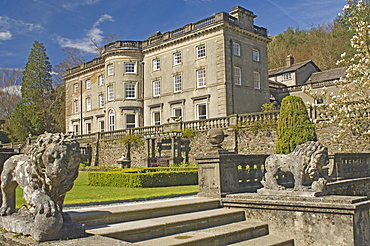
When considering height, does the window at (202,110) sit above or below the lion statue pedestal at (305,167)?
above

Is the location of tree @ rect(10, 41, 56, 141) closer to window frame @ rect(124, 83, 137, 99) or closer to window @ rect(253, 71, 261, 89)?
window frame @ rect(124, 83, 137, 99)

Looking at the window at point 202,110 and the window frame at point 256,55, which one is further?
the window frame at point 256,55

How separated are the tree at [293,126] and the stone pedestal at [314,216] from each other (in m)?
11.3

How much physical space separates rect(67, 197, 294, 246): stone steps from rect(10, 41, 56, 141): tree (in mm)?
49521

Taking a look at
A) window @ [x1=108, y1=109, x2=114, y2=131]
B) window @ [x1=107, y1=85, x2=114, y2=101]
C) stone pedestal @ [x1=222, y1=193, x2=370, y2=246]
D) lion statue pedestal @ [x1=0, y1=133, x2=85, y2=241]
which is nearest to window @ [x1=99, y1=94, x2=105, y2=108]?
window @ [x1=107, y1=85, x2=114, y2=101]

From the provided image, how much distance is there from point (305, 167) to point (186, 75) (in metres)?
28.6

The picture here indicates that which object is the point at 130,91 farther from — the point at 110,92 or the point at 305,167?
the point at 305,167

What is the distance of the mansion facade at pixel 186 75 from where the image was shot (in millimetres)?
33375

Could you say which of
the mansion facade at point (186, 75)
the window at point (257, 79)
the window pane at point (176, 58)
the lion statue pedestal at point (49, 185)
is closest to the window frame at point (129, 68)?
the mansion facade at point (186, 75)

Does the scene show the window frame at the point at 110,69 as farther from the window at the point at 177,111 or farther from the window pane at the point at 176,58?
the window at the point at 177,111

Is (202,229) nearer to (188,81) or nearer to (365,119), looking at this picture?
(365,119)

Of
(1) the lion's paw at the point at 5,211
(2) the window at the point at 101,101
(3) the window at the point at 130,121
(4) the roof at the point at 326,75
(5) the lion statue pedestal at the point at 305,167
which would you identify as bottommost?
(1) the lion's paw at the point at 5,211

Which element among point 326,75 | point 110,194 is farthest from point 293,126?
point 326,75

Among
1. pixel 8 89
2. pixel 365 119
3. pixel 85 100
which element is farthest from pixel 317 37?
pixel 8 89
